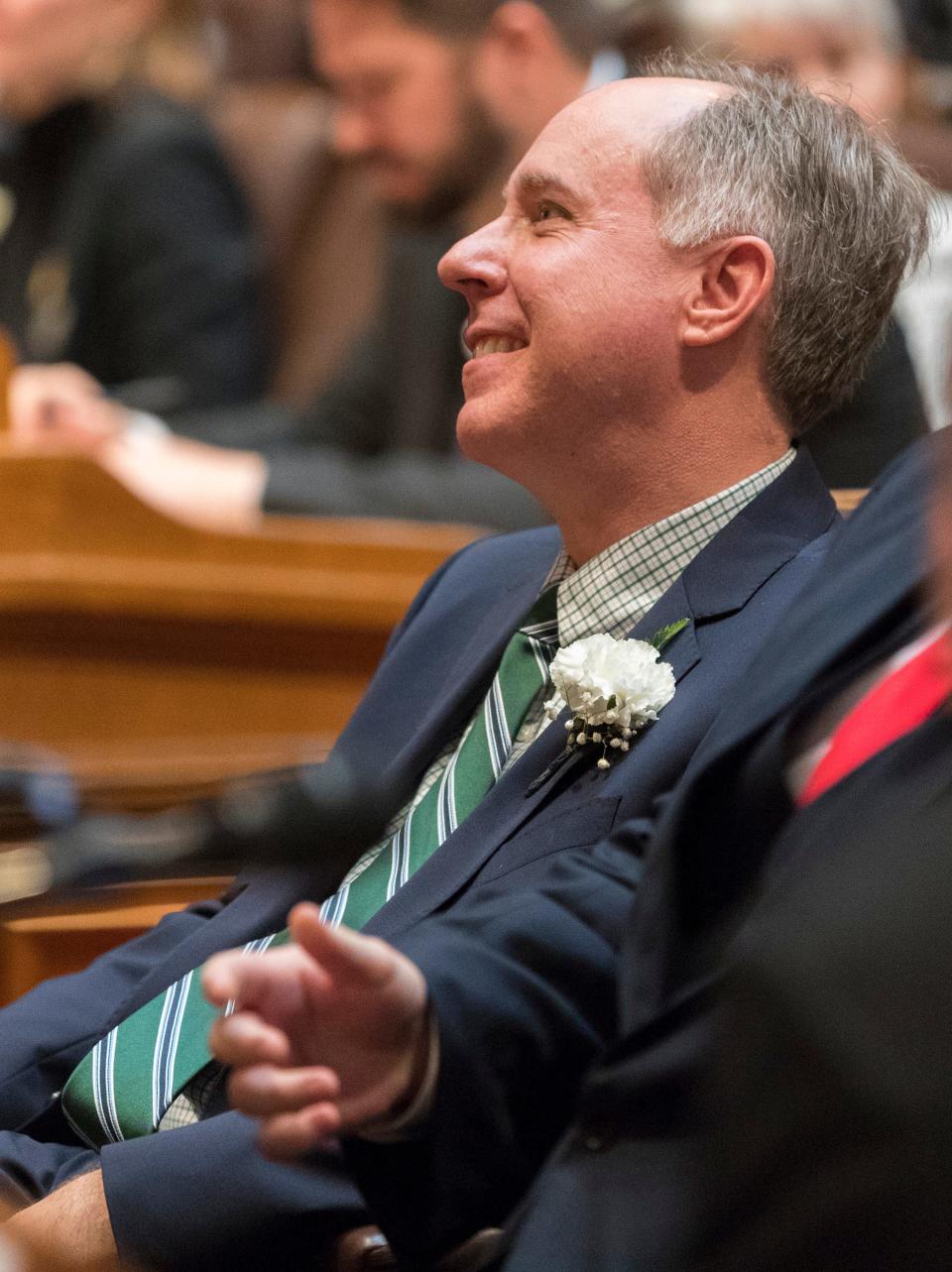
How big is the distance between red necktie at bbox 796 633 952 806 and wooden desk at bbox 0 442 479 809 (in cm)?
166

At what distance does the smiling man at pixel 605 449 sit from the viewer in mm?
1534

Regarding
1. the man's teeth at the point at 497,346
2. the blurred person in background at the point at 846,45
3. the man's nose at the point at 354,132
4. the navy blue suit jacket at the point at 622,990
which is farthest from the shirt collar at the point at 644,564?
the man's nose at the point at 354,132

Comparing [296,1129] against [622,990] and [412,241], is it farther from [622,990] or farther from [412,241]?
[412,241]

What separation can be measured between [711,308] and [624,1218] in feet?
2.77

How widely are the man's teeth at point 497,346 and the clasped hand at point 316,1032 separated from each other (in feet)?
2.33

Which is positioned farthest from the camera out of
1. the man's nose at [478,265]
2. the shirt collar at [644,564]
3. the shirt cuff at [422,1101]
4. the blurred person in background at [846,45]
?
the blurred person in background at [846,45]

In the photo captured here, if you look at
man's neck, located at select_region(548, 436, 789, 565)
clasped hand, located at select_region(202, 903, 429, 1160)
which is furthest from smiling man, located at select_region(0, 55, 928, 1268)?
clasped hand, located at select_region(202, 903, 429, 1160)

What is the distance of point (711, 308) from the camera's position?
64.2 inches

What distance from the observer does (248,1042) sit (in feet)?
3.48

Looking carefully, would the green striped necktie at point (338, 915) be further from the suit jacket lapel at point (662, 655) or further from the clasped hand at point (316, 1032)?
the clasped hand at point (316, 1032)

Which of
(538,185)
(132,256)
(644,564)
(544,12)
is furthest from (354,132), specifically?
(644,564)

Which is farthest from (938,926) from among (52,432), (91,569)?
(52,432)

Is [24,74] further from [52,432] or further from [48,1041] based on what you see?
[48,1041]

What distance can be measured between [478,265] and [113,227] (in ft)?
7.56
